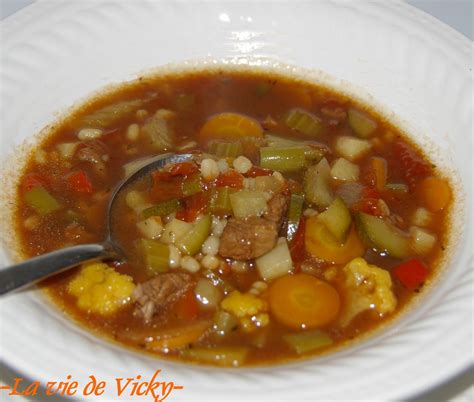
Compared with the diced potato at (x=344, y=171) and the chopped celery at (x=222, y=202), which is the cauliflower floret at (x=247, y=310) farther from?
the diced potato at (x=344, y=171)

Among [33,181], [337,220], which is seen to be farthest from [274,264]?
[33,181]

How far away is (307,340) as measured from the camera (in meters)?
3.40

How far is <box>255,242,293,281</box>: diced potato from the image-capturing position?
377cm

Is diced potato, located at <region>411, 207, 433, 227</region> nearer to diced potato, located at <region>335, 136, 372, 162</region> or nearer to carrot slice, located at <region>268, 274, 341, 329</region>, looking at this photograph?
diced potato, located at <region>335, 136, 372, 162</region>

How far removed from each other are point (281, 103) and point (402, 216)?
1.49 meters

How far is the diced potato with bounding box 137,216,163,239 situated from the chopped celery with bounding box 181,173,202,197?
0.26 metres

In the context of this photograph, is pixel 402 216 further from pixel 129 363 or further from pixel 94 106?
pixel 94 106

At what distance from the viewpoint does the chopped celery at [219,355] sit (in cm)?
328

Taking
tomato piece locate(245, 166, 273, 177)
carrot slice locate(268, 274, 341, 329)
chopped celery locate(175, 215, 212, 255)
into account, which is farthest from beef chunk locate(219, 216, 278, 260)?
tomato piece locate(245, 166, 273, 177)

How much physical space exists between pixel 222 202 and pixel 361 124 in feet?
4.92

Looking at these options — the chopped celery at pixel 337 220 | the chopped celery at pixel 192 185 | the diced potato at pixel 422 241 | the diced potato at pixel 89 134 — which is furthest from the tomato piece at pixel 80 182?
the diced potato at pixel 422 241

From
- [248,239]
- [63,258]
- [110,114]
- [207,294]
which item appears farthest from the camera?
[110,114]

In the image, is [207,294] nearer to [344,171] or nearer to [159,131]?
[344,171]

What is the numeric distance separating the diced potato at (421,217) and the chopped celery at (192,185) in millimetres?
1412
